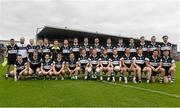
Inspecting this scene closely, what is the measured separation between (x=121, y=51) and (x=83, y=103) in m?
6.35

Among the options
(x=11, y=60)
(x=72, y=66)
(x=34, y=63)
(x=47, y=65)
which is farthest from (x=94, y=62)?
(x=11, y=60)

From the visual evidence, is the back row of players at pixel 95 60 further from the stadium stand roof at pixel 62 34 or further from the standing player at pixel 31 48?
the stadium stand roof at pixel 62 34

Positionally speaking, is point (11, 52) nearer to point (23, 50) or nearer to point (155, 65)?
point (23, 50)

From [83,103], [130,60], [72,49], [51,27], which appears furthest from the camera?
[51,27]

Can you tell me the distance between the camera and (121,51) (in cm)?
1516

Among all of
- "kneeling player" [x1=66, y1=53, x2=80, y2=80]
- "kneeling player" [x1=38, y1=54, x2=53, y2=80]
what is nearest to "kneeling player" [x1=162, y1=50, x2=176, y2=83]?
"kneeling player" [x1=66, y1=53, x2=80, y2=80]

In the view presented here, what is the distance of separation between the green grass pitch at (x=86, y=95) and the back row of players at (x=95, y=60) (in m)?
1.21

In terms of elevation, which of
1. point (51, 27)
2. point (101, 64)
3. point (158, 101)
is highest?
point (51, 27)

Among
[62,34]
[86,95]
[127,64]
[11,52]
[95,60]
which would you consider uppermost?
[62,34]

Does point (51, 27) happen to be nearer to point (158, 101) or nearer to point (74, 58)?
point (74, 58)

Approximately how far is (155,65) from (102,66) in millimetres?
2201

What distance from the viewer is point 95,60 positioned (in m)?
14.9

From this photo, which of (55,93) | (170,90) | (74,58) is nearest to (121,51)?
(74,58)

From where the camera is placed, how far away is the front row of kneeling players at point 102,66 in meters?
14.1
